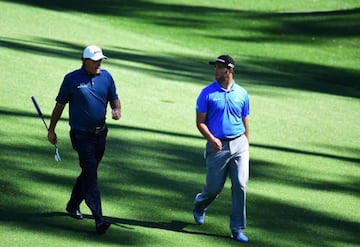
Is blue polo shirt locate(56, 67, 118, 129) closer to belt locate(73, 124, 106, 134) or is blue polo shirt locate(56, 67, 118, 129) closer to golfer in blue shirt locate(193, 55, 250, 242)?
belt locate(73, 124, 106, 134)

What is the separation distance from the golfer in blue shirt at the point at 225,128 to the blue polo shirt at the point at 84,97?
1.17 meters

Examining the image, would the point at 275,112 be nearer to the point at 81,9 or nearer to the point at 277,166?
the point at 277,166

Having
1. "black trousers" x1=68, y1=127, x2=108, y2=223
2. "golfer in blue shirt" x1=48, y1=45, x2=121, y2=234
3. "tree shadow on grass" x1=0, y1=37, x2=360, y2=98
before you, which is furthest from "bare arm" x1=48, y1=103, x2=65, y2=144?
"tree shadow on grass" x1=0, y1=37, x2=360, y2=98

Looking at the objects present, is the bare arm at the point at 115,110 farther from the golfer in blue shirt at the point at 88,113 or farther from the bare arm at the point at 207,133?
the bare arm at the point at 207,133

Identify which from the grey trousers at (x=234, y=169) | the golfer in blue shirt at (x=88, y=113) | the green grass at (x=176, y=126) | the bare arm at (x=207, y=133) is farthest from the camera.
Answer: the green grass at (x=176, y=126)

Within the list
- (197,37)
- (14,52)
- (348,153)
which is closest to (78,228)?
(348,153)

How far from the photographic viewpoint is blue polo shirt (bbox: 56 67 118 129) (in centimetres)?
1159

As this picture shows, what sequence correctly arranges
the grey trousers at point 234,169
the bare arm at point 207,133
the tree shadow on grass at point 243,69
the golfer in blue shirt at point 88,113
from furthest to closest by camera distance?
1. the tree shadow on grass at point 243,69
2. the grey trousers at point 234,169
3. the bare arm at point 207,133
4. the golfer in blue shirt at point 88,113

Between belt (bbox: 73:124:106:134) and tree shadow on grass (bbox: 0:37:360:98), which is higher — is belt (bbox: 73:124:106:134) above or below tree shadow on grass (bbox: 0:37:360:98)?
above

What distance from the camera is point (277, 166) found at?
17.2m

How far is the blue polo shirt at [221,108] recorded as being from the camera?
11766 mm

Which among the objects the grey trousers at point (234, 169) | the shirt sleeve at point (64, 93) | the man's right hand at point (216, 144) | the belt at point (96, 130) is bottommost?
the grey trousers at point (234, 169)

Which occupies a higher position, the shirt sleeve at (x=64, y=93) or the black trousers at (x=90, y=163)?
the shirt sleeve at (x=64, y=93)

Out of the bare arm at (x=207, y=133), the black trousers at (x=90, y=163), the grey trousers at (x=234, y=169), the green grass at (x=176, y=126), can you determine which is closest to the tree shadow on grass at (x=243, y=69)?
A: the green grass at (x=176, y=126)
